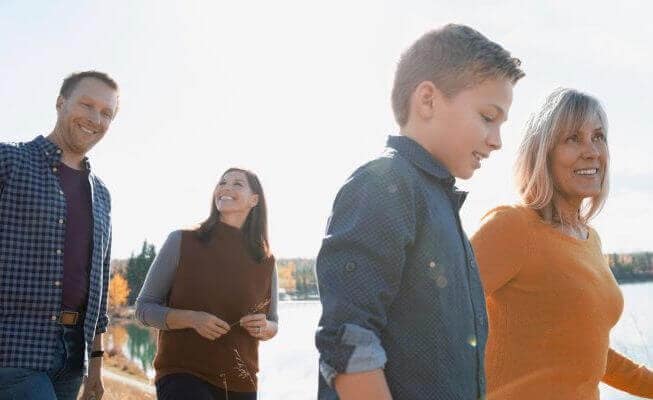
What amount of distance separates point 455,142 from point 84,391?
9.27 ft

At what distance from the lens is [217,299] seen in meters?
3.71

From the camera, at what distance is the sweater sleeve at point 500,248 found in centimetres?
246

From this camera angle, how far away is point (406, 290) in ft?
4.79

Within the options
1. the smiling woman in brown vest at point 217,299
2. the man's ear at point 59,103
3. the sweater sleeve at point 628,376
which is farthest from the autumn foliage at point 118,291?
the sweater sleeve at point 628,376

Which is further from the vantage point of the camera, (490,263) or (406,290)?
(490,263)

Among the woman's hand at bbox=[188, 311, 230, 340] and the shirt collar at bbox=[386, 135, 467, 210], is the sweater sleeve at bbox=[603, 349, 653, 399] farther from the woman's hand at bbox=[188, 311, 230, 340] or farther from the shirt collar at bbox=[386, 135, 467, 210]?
the woman's hand at bbox=[188, 311, 230, 340]

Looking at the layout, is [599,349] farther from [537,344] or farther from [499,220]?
[499,220]

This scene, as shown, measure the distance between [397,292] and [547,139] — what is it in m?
1.66

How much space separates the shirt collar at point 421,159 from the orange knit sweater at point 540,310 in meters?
0.86

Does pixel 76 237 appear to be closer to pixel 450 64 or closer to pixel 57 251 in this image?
pixel 57 251

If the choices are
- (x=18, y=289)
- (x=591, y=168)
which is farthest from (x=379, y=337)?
(x=18, y=289)

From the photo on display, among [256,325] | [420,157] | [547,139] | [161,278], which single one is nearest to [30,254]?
[161,278]

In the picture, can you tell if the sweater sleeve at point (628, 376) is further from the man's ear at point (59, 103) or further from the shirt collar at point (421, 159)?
the man's ear at point (59, 103)

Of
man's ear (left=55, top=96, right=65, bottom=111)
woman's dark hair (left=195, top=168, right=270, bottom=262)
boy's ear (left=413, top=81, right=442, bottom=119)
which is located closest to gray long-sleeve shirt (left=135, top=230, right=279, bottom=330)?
woman's dark hair (left=195, top=168, right=270, bottom=262)
